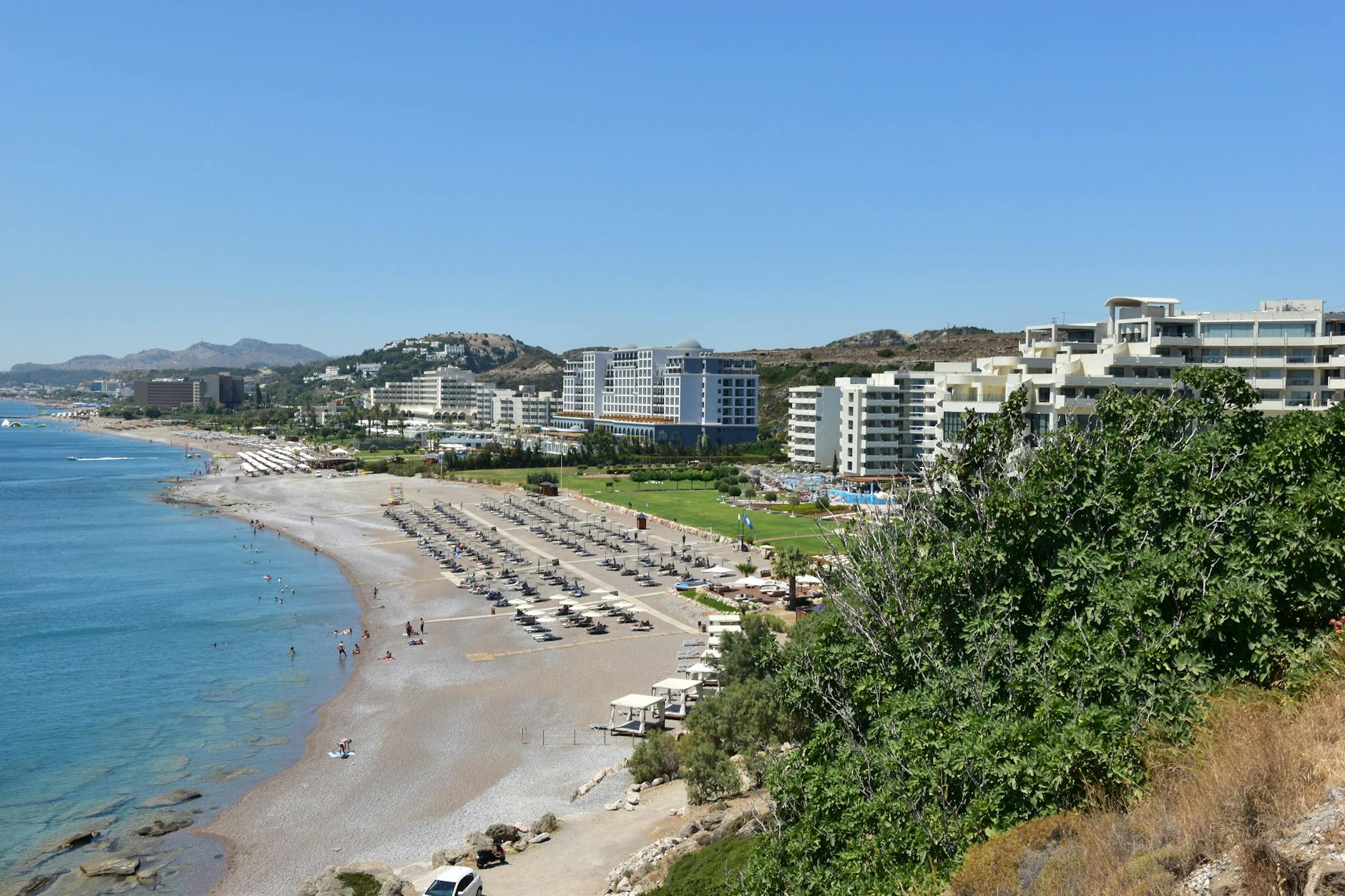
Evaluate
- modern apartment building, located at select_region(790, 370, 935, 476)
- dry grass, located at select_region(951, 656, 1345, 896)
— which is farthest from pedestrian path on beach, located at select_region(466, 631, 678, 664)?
modern apartment building, located at select_region(790, 370, 935, 476)

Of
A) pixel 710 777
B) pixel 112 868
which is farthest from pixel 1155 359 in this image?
pixel 112 868

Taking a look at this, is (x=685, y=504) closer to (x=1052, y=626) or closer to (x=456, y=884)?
(x=456, y=884)

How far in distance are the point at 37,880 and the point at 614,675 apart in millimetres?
17587

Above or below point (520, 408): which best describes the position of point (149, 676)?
below

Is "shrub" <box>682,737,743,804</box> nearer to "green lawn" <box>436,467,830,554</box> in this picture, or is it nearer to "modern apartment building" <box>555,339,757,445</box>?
"green lawn" <box>436,467,830,554</box>

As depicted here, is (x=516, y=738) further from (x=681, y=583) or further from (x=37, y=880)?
(x=681, y=583)

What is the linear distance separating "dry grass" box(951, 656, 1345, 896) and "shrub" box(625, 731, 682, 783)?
595 inches

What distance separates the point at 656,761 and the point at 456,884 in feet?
24.0

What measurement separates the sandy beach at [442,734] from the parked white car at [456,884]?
2.54ft

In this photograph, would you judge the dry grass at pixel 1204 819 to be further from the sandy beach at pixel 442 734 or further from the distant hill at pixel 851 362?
the distant hill at pixel 851 362

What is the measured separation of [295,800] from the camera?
24.2 metres

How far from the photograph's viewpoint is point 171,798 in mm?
24250

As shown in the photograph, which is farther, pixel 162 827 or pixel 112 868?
pixel 162 827

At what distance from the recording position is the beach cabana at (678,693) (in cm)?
2894
